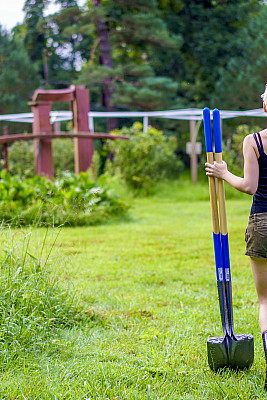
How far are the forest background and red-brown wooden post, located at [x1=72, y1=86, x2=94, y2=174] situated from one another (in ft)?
26.1

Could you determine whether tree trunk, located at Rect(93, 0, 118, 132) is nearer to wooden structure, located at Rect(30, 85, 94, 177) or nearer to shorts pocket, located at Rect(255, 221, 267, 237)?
wooden structure, located at Rect(30, 85, 94, 177)

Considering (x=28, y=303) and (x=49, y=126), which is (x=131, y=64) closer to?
(x=49, y=126)

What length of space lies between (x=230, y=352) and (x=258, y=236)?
62 centimetres

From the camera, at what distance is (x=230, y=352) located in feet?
7.81

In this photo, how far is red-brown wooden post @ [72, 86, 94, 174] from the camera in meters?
8.98

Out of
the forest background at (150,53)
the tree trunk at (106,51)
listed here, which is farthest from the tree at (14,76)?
the tree trunk at (106,51)

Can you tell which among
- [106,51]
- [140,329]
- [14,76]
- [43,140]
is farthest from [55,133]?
[14,76]

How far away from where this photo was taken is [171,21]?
2127cm

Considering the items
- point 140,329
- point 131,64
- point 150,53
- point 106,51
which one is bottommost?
point 140,329

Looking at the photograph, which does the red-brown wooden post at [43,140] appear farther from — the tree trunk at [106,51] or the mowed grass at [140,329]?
the tree trunk at [106,51]

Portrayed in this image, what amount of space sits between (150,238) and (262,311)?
156 inches

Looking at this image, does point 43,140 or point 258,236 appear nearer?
point 258,236

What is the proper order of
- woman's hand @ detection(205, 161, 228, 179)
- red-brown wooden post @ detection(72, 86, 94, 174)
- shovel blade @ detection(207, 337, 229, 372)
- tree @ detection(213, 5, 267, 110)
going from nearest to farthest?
woman's hand @ detection(205, 161, 228, 179), shovel blade @ detection(207, 337, 229, 372), red-brown wooden post @ detection(72, 86, 94, 174), tree @ detection(213, 5, 267, 110)

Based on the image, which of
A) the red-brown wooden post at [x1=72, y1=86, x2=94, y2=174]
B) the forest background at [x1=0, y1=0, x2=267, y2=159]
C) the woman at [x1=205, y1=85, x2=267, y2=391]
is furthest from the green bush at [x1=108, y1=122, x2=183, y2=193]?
the woman at [x1=205, y1=85, x2=267, y2=391]
